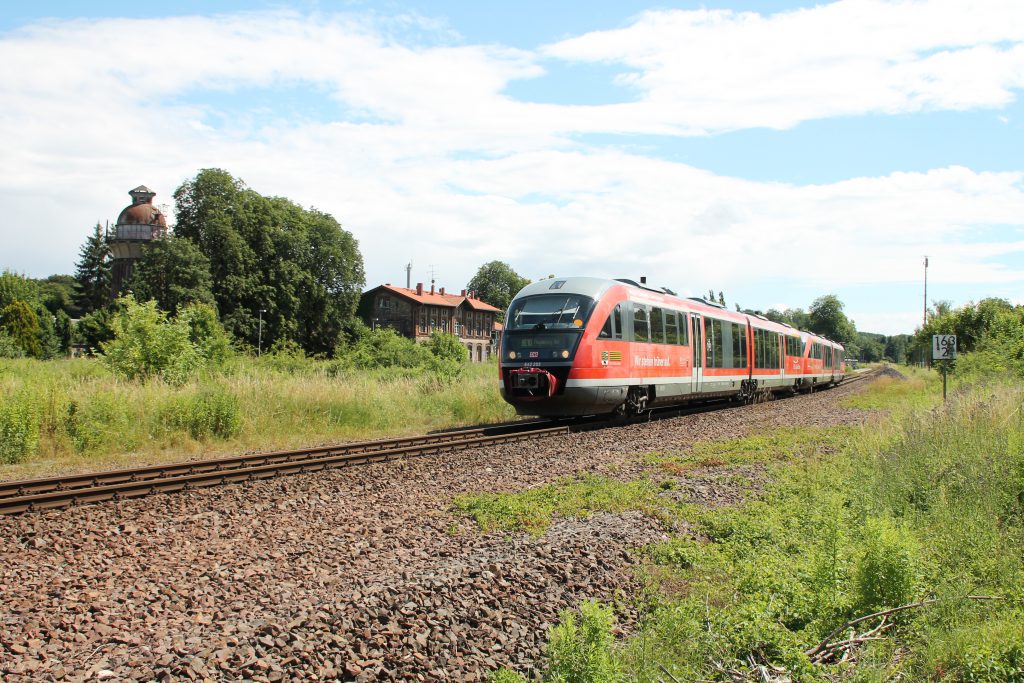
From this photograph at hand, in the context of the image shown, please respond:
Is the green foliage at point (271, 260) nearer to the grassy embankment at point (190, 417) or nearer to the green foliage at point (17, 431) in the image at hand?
the grassy embankment at point (190, 417)

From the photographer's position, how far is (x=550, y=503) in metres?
8.58

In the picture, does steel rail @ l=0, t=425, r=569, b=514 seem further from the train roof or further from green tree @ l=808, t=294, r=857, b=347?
green tree @ l=808, t=294, r=857, b=347

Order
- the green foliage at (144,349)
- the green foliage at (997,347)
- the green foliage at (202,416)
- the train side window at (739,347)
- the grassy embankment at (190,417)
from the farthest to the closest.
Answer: the green foliage at (997,347) → the train side window at (739,347) → the green foliage at (144,349) → the green foliage at (202,416) → the grassy embankment at (190,417)

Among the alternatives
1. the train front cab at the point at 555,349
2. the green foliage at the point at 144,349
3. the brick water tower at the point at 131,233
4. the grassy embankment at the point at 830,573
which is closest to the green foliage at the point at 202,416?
the train front cab at the point at 555,349

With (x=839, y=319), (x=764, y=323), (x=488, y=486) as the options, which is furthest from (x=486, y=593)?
(x=839, y=319)

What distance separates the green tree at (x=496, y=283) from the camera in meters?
121

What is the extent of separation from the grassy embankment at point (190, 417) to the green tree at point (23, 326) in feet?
195

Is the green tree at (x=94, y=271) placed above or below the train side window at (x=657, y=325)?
above

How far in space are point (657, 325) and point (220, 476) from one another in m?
11.5

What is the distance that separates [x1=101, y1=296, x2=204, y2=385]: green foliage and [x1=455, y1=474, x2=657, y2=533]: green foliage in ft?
44.0

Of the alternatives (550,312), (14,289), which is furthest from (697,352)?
(14,289)

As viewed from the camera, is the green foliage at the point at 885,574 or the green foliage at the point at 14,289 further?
the green foliage at the point at 14,289

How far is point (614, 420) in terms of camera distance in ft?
56.4

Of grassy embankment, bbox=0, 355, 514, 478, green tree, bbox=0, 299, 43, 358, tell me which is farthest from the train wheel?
green tree, bbox=0, 299, 43, 358
